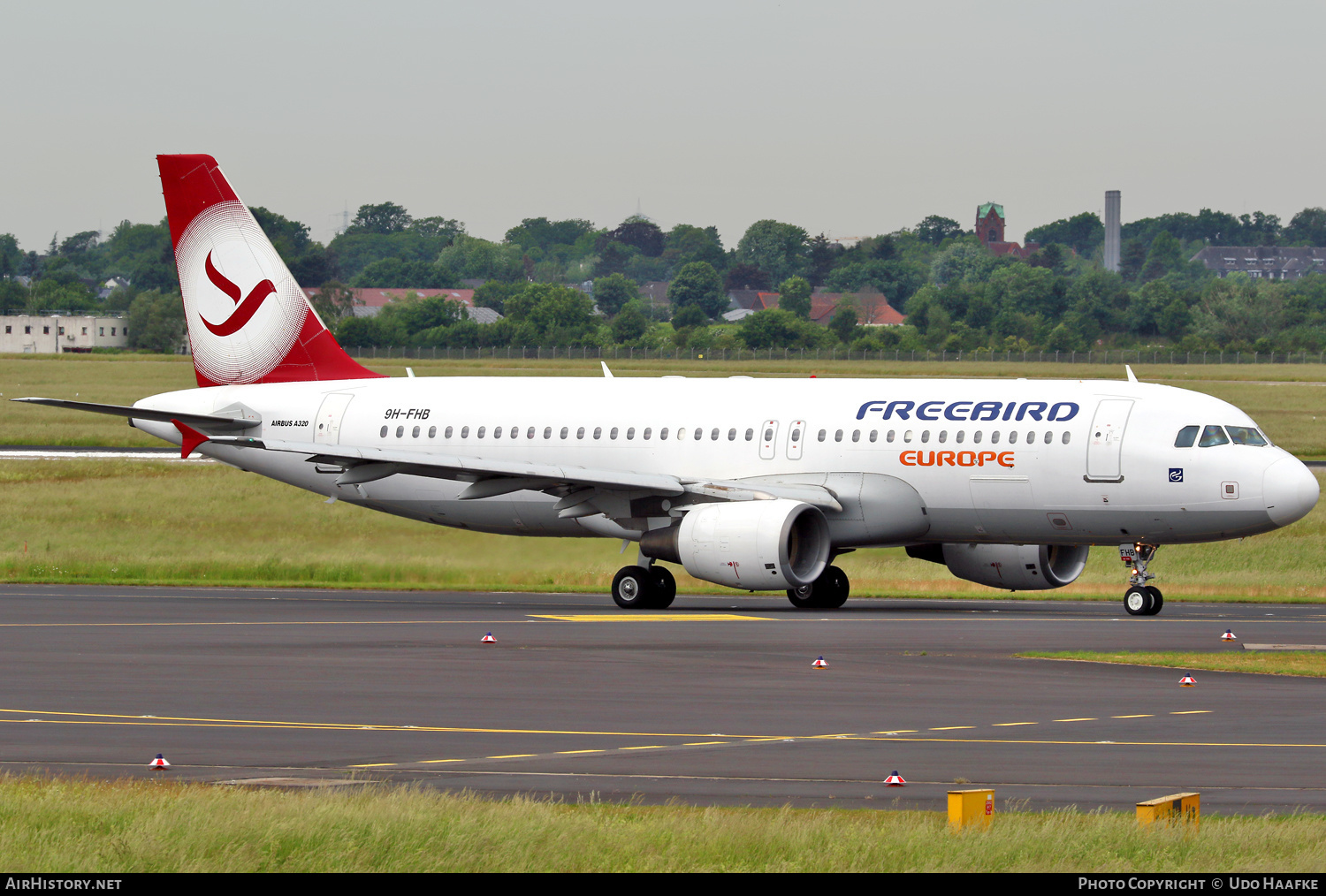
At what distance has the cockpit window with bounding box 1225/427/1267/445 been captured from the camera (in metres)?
37.2

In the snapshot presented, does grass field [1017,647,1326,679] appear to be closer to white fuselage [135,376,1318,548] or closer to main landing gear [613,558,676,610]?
white fuselage [135,376,1318,548]

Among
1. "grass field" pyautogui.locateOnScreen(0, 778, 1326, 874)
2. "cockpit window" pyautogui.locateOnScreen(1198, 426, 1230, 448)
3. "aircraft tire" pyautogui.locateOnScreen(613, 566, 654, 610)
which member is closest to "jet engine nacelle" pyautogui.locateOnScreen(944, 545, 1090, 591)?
"cockpit window" pyautogui.locateOnScreen(1198, 426, 1230, 448)

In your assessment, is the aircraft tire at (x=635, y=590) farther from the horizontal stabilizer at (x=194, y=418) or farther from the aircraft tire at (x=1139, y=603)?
the horizontal stabilizer at (x=194, y=418)

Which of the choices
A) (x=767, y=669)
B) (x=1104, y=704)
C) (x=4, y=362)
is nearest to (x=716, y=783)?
(x=1104, y=704)

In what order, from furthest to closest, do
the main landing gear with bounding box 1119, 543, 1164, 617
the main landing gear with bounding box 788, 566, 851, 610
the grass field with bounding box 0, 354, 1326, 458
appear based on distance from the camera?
the grass field with bounding box 0, 354, 1326, 458 < the main landing gear with bounding box 788, 566, 851, 610 < the main landing gear with bounding box 1119, 543, 1164, 617

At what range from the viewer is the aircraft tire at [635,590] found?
39.5 metres

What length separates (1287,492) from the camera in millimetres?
36344

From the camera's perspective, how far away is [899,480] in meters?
38.7

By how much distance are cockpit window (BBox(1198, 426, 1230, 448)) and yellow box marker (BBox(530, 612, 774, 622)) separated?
8821mm

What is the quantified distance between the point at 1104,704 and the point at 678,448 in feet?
63.6

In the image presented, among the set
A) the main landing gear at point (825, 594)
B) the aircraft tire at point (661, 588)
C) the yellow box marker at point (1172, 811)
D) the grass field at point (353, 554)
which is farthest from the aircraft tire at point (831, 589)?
the yellow box marker at point (1172, 811)

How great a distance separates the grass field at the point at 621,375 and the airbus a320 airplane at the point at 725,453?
4327 centimetres

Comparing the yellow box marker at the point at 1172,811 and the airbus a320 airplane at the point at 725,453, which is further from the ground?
the airbus a320 airplane at the point at 725,453

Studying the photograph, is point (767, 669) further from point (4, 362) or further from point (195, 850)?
point (4, 362)
